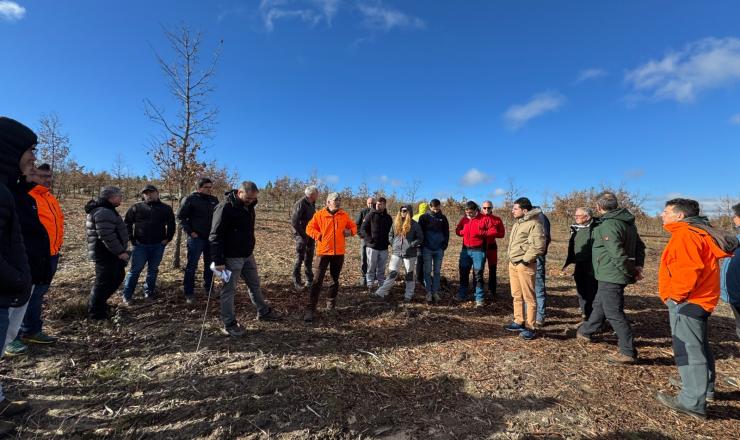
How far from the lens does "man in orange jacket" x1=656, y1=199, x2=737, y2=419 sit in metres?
3.08

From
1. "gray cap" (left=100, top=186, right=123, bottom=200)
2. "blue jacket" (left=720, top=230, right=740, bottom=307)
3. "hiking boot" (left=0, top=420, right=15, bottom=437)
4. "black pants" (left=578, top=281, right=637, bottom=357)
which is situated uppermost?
"gray cap" (left=100, top=186, right=123, bottom=200)

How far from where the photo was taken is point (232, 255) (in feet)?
14.8

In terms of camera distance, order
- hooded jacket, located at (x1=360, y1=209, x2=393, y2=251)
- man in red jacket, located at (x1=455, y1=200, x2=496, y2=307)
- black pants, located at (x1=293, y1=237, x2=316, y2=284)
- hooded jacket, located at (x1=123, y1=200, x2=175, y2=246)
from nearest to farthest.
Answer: hooded jacket, located at (x1=123, y1=200, x2=175, y2=246) < man in red jacket, located at (x1=455, y1=200, x2=496, y2=307) < hooded jacket, located at (x1=360, y1=209, x2=393, y2=251) < black pants, located at (x1=293, y1=237, x2=316, y2=284)

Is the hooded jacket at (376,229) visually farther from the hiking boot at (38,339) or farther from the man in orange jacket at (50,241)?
the hiking boot at (38,339)

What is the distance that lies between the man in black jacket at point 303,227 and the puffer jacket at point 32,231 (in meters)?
3.63

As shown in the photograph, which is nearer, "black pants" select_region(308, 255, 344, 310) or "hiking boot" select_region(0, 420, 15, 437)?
"hiking boot" select_region(0, 420, 15, 437)

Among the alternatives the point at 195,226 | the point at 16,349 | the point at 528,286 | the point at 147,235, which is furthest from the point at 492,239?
the point at 16,349

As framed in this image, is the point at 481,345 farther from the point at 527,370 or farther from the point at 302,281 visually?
the point at 302,281

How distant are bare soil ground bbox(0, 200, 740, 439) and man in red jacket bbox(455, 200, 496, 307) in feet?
2.86

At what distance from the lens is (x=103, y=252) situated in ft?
15.8

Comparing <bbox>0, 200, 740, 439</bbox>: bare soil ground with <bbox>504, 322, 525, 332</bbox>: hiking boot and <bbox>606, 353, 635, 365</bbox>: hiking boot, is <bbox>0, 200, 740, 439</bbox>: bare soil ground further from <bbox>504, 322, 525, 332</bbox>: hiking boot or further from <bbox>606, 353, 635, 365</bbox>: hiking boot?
<bbox>504, 322, 525, 332</bbox>: hiking boot

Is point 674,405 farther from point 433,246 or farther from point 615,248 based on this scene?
point 433,246

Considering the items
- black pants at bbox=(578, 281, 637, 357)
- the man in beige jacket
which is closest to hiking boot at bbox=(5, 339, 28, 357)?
the man in beige jacket

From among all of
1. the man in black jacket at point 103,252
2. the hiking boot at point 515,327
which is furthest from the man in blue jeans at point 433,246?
the man in black jacket at point 103,252
